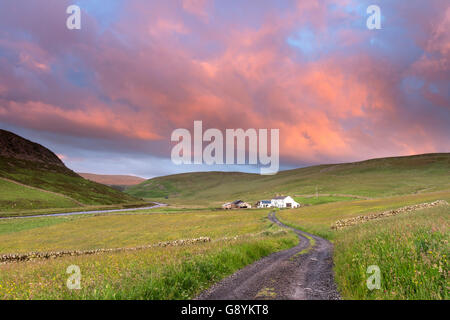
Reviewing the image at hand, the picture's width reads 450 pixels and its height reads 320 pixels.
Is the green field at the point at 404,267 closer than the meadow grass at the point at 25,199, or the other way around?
the green field at the point at 404,267

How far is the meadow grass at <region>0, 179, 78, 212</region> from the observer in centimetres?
11749

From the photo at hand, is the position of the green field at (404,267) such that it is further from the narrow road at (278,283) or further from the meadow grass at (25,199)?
the meadow grass at (25,199)

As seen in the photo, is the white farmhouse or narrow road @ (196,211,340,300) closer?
narrow road @ (196,211,340,300)

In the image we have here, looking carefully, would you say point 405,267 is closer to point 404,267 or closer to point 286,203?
point 404,267

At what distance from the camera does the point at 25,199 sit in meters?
129

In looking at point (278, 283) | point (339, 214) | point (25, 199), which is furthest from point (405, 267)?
point (25, 199)

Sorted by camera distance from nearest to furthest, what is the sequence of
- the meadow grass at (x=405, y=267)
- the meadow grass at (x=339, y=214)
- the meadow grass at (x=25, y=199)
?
the meadow grass at (x=405, y=267)
the meadow grass at (x=339, y=214)
the meadow grass at (x=25, y=199)

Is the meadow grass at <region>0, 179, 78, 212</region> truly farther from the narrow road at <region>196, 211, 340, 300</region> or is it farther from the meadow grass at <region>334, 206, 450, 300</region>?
the meadow grass at <region>334, 206, 450, 300</region>

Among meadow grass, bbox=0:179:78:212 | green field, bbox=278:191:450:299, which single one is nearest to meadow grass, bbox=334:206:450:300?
green field, bbox=278:191:450:299

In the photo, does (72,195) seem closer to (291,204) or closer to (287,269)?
(291,204)

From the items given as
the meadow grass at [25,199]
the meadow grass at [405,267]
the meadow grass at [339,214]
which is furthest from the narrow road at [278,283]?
the meadow grass at [25,199]

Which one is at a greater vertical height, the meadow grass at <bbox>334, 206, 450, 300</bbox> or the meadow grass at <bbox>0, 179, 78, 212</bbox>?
the meadow grass at <bbox>334, 206, 450, 300</bbox>

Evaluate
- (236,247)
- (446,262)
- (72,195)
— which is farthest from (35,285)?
(72,195)

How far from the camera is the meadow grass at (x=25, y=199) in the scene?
117494 mm
